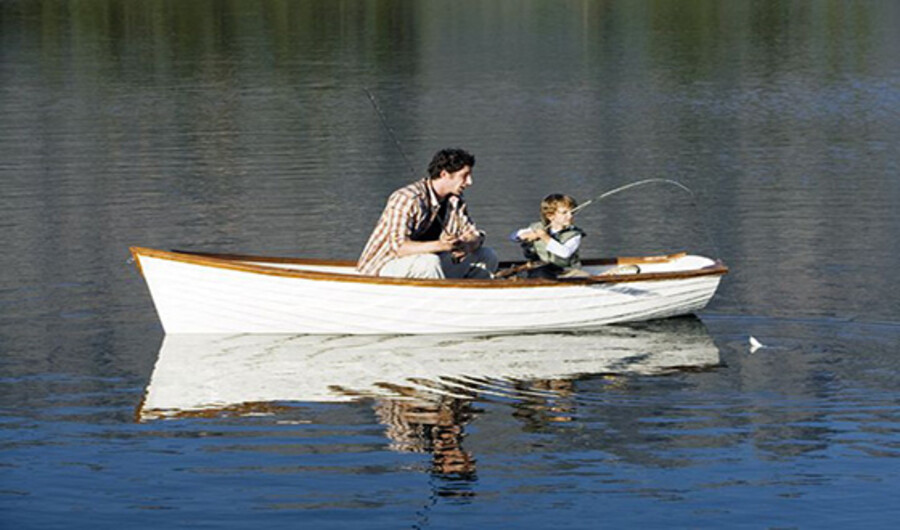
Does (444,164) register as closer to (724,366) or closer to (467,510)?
(724,366)

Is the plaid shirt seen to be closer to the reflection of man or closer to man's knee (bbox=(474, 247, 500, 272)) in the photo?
man's knee (bbox=(474, 247, 500, 272))

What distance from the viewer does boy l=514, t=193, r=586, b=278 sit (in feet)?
53.6

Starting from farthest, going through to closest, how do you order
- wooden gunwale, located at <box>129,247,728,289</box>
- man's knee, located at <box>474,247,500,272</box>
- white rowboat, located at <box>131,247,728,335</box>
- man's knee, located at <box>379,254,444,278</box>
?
man's knee, located at <box>474,247,500,272</box> < man's knee, located at <box>379,254,444,278</box> < white rowboat, located at <box>131,247,728,335</box> < wooden gunwale, located at <box>129,247,728,289</box>

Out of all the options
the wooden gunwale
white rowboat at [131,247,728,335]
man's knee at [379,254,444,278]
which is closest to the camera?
the wooden gunwale

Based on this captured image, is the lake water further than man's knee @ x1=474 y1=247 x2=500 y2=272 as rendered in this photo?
No

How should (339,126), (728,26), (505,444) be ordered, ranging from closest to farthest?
(505,444) < (339,126) < (728,26)

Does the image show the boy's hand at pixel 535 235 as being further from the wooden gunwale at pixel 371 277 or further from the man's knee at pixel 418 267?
the man's knee at pixel 418 267

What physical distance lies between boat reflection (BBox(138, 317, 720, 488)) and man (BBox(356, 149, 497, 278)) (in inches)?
27.0

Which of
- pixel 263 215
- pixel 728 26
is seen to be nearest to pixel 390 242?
pixel 263 215

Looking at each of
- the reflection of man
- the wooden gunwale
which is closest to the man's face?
the wooden gunwale

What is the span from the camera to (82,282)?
18.5 metres

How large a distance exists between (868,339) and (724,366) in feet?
5.35

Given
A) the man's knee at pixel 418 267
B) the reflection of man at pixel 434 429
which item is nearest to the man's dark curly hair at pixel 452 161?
the man's knee at pixel 418 267

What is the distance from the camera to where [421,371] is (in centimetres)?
1473
